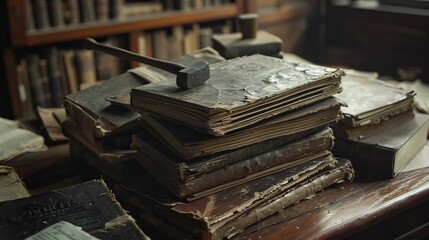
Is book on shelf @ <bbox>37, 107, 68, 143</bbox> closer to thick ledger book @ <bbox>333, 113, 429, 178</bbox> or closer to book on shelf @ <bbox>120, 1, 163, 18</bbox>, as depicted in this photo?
thick ledger book @ <bbox>333, 113, 429, 178</bbox>

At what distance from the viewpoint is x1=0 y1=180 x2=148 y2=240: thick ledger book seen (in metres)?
0.83

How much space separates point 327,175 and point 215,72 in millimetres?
304

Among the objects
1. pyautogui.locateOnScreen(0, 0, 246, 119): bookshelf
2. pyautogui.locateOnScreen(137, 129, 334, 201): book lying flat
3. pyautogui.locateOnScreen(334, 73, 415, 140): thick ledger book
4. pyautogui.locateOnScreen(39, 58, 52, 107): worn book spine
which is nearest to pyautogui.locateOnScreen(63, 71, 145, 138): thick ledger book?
pyautogui.locateOnScreen(137, 129, 334, 201): book lying flat

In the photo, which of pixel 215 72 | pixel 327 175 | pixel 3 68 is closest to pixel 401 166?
pixel 327 175

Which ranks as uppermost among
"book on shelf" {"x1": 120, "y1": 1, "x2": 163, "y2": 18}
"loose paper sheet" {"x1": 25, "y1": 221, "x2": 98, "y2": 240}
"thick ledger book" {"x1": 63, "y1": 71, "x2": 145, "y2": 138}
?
"book on shelf" {"x1": 120, "y1": 1, "x2": 163, "y2": 18}

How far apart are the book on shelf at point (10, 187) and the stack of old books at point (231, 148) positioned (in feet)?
0.59

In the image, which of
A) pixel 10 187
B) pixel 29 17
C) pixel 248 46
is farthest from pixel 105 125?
pixel 29 17

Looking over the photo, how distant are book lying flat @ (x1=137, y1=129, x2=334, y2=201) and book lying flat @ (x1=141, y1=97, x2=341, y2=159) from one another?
30mm

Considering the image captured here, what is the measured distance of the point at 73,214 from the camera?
0.88 m

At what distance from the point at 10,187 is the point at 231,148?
0.41 metres

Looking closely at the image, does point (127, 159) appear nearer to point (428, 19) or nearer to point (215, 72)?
point (215, 72)

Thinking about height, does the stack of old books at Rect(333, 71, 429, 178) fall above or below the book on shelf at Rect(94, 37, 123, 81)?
above

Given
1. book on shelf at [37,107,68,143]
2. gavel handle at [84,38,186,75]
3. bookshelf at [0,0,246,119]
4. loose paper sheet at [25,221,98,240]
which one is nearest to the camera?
loose paper sheet at [25,221,98,240]

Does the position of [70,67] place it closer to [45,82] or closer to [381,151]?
[45,82]
